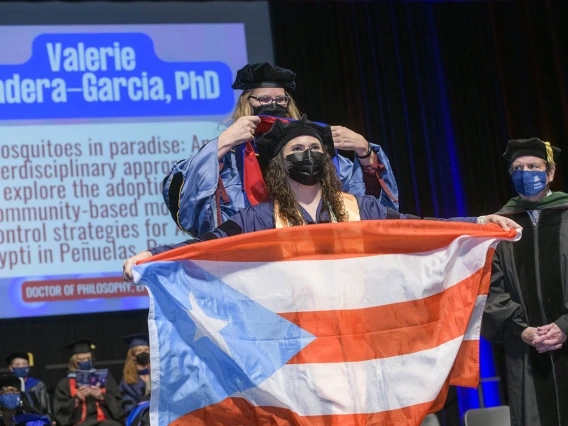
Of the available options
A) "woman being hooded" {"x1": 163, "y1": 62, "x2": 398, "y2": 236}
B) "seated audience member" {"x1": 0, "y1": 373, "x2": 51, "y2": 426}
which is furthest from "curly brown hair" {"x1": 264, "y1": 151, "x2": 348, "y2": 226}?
"seated audience member" {"x1": 0, "y1": 373, "x2": 51, "y2": 426}

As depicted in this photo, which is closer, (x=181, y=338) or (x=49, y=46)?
(x=181, y=338)

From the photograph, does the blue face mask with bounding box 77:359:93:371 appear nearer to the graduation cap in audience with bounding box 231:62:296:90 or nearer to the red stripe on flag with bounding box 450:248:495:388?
the graduation cap in audience with bounding box 231:62:296:90

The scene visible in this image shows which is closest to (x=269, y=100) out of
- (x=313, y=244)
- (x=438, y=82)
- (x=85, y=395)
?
(x=313, y=244)

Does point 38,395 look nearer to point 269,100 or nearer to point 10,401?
point 10,401

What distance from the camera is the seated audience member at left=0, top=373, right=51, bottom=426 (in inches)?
277


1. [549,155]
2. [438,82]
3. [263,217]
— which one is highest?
[438,82]

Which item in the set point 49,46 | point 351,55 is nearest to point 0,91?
point 49,46

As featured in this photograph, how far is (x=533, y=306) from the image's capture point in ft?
14.5

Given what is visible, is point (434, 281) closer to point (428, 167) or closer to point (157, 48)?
point (157, 48)

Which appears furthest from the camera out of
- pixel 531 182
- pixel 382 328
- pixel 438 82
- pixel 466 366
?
pixel 438 82

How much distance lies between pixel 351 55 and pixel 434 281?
20.6 ft

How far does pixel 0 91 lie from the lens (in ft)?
25.4

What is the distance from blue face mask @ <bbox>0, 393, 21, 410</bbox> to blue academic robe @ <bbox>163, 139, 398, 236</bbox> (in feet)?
12.5

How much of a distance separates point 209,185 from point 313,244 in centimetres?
73
